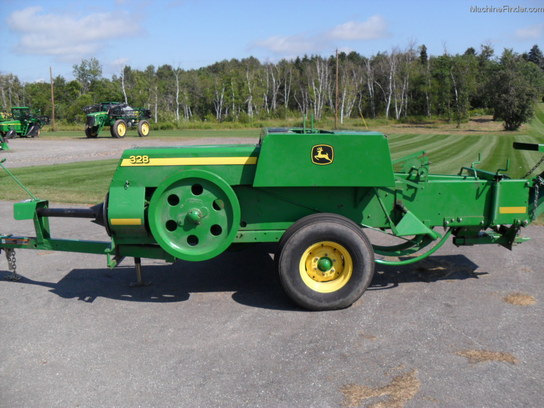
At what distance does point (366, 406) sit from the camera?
3.23 m

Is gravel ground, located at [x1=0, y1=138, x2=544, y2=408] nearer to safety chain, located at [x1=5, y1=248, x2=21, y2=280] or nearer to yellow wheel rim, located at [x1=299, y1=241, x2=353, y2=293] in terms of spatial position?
safety chain, located at [x1=5, y1=248, x2=21, y2=280]

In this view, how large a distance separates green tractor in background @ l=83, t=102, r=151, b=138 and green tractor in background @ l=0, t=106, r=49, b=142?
3.53m

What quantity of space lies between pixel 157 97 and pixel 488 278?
6297 centimetres

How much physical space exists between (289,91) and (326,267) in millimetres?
75771

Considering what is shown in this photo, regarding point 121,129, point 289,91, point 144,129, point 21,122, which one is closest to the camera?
point 121,129

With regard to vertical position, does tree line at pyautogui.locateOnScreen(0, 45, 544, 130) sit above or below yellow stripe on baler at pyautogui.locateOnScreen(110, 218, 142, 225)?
above

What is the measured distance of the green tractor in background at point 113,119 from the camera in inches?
1229

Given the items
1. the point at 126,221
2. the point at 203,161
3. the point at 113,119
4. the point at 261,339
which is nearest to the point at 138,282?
the point at 126,221

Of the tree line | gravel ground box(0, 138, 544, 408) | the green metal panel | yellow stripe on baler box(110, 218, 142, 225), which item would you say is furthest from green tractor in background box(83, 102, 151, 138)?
the green metal panel

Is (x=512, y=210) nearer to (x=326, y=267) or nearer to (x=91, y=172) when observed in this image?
(x=326, y=267)

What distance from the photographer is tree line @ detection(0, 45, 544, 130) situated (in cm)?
5516

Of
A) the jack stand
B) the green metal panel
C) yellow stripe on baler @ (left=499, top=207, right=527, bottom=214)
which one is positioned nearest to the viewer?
the green metal panel

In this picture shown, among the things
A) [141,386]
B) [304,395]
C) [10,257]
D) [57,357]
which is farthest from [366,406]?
[10,257]

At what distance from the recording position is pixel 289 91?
78188mm
